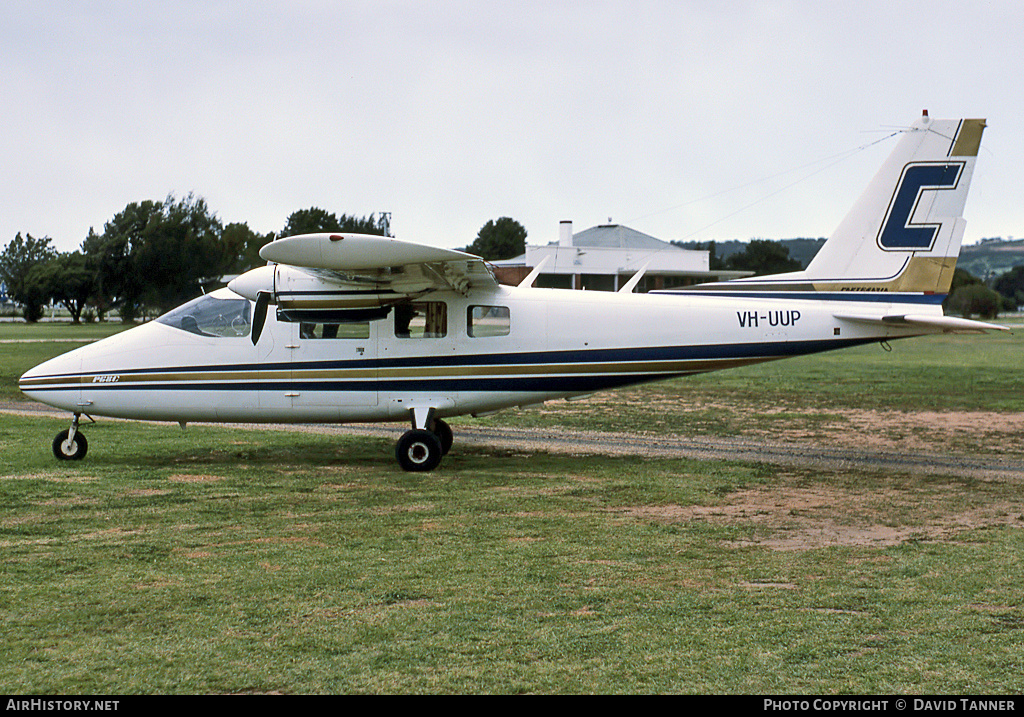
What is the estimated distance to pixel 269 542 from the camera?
9.09m

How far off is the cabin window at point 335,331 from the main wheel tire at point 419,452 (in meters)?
1.78

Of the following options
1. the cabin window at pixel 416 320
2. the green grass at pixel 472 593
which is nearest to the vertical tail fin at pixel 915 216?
the green grass at pixel 472 593

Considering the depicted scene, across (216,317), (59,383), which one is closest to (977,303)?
(216,317)

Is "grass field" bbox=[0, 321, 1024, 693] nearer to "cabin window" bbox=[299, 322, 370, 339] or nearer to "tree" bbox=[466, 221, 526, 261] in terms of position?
"cabin window" bbox=[299, 322, 370, 339]

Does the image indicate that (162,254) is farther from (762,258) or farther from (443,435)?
(762,258)

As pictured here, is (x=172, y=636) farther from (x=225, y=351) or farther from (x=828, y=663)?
(x=225, y=351)

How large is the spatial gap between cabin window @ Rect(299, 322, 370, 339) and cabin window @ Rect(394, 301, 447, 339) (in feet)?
1.59

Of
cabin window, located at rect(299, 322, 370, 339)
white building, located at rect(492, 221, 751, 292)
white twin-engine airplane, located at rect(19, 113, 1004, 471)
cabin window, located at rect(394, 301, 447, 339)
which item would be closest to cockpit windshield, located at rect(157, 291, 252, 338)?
white twin-engine airplane, located at rect(19, 113, 1004, 471)

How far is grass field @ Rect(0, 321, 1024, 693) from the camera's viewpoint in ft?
18.9

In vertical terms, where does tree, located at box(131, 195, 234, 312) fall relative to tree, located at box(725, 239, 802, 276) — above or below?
below

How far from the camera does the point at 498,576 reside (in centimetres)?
782

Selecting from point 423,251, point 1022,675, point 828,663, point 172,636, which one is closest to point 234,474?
point 423,251

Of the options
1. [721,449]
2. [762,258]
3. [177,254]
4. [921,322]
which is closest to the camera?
[921,322]

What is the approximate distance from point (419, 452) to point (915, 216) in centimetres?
832
